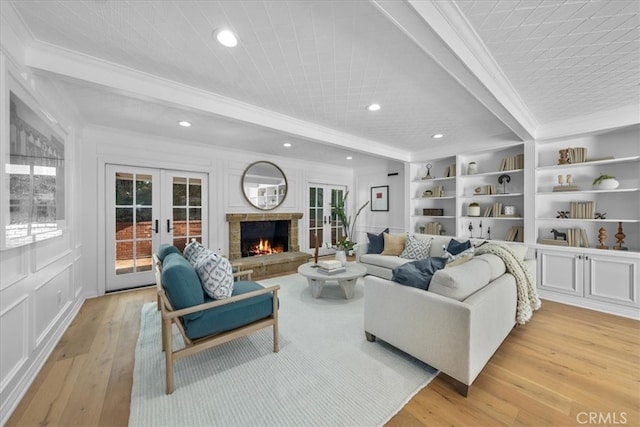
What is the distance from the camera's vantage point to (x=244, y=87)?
2.30 metres

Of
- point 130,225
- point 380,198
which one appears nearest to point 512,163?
point 380,198

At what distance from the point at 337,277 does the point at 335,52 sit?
91.1 inches

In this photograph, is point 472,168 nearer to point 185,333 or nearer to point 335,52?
point 335,52

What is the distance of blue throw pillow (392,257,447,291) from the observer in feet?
6.43

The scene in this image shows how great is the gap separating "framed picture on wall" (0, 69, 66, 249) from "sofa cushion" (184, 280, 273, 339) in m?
1.20

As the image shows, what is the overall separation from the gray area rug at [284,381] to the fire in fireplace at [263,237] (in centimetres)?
247

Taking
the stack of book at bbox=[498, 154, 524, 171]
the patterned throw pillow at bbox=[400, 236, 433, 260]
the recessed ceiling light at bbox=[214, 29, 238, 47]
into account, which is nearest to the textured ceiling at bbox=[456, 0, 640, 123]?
the stack of book at bbox=[498, 154, 524, 171]

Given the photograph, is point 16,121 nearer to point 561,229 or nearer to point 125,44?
point 125,44

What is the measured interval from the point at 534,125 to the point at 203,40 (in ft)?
13.3

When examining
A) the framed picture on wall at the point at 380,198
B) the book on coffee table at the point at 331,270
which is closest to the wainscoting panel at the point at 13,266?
the book on coffee table at the point at 331,270

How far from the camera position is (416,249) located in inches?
157

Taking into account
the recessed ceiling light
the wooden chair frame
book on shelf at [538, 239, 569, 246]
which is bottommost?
the wooden chair frame

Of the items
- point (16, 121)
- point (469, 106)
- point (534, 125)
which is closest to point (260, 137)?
point (16, 121)

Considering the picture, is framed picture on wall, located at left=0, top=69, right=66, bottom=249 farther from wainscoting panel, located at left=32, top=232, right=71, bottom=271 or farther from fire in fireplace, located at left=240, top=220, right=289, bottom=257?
fire in fireplace, located at left=240, top=220, right=289, bottom=257
